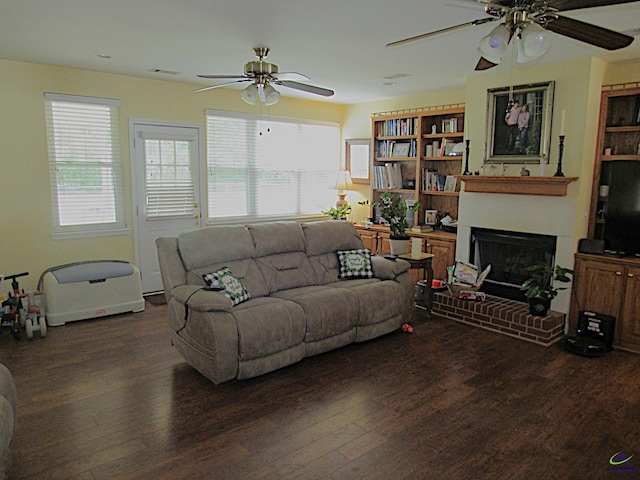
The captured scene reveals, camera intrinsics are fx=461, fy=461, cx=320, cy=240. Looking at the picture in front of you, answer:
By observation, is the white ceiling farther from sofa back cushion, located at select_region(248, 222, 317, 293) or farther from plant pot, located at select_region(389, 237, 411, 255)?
plant pot, located at select_region(389, 237, 411, 255)

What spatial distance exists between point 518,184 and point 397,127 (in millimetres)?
2256

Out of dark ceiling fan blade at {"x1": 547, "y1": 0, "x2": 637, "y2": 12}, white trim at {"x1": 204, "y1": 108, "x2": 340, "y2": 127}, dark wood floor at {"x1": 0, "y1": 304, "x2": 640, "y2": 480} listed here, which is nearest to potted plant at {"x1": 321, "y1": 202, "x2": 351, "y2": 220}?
white trim at {"x1": 204, "y1": 108, "x2": 340, "y2": 127}

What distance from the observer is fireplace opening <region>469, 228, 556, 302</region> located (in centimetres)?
478

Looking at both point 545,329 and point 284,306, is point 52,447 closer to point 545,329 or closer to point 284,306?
point 284,306

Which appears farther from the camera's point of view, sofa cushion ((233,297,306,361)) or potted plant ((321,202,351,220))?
potted plant ((321,202,351,220))

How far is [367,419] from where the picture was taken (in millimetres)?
2973

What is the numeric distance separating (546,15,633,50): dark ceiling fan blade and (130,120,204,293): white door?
15.0 ft

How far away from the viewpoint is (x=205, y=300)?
3336 mm

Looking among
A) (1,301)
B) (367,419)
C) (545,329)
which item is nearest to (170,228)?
(1,301)

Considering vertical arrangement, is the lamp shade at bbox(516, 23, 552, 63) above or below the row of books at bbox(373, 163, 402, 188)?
above

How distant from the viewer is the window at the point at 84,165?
16.5 ft

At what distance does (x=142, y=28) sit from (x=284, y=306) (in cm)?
238

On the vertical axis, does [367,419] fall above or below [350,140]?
below

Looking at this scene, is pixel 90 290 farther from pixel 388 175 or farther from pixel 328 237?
pixel 388 175
